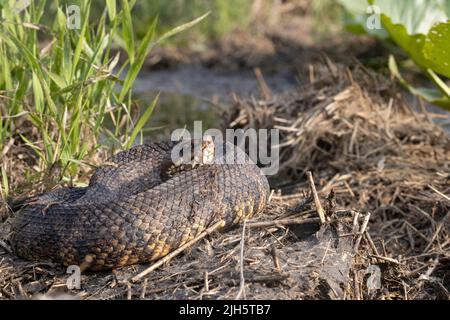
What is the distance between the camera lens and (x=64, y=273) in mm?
4180

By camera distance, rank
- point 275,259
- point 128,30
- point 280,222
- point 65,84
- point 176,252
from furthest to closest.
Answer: point 128,30 < point 65,84 < point 280,222 < point 176,252 < point 275,259

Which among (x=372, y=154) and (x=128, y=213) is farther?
(x=372, y=154)

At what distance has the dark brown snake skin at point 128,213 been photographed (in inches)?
163

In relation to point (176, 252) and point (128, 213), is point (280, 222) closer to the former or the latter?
point (176, 252)

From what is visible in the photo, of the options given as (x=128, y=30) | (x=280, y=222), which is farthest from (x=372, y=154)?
(x=128, y=30)

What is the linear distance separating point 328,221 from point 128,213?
3.76 feet

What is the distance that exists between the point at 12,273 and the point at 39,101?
4.38 ft

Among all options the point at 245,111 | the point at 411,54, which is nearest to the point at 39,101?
the point at 245,111

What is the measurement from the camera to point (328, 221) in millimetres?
4418

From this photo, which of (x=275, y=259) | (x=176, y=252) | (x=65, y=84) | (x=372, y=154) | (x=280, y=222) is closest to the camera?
(x=275, y=259)

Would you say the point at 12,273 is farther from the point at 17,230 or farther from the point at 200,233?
the point at 200,233

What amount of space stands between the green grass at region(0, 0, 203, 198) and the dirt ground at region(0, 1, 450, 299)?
244 mm

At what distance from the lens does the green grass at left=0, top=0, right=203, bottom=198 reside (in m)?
4.95
